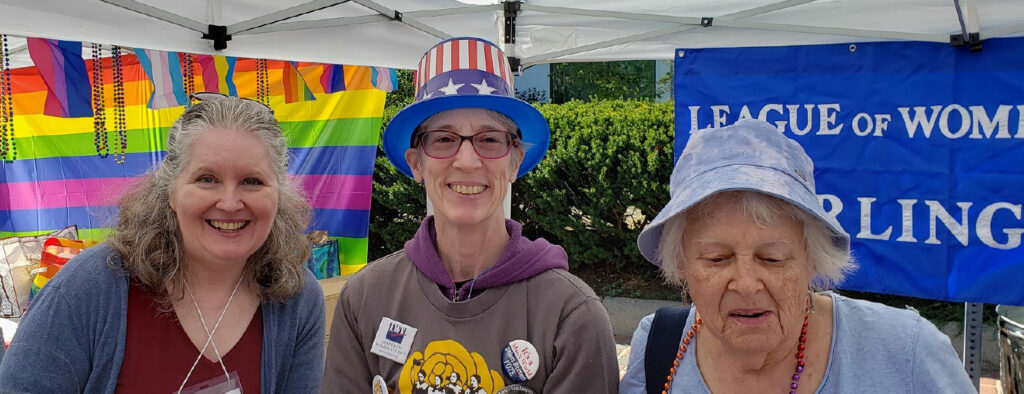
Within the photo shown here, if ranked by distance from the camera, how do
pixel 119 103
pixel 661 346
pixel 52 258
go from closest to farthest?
pixel 661 346, pixel 119 103, pixel 52 258

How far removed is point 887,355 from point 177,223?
65.4 inches

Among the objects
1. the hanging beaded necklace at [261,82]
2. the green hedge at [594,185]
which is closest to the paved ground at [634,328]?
the green hedge at [594,185]

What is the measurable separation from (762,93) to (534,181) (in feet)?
11.4

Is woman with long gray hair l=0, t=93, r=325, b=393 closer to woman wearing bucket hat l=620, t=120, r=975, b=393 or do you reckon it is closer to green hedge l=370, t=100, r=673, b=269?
woman wearing bucket hat l=620, t=120, r=975, b=393

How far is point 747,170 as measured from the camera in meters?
1.23

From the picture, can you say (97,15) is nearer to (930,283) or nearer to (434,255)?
(434,255)

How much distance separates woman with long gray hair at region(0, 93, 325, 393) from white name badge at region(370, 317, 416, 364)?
39 cm

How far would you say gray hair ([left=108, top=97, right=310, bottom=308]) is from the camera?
1766mm

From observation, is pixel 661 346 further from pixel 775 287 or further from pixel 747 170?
pixel 747 170

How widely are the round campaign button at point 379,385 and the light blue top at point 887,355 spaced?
71 cm

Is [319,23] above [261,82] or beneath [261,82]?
above

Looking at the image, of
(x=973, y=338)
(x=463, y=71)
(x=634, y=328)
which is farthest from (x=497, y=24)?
(x=634, y=328)

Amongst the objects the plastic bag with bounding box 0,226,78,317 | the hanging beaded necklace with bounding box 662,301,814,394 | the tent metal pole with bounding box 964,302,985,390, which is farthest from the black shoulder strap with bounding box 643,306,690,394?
the plastic bag with bounding box 0,226,78,317

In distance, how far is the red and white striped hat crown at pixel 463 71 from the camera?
1760mm
